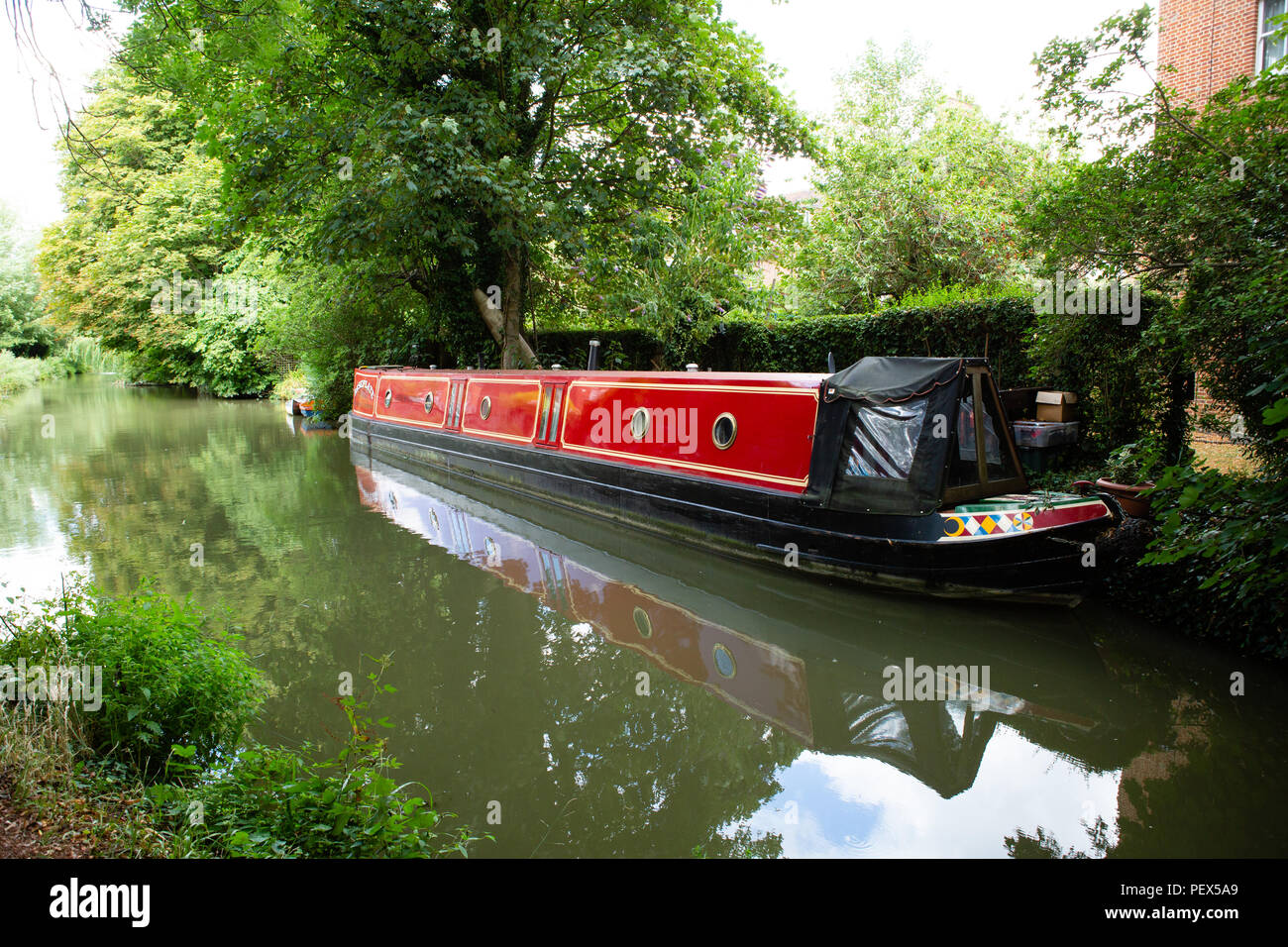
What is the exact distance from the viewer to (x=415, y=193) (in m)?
9.20

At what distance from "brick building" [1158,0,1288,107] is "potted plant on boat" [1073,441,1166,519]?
594 centimetres

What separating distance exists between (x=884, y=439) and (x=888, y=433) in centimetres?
5

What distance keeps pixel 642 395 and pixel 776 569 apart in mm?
2340

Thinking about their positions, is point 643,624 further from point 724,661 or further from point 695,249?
point 695,249

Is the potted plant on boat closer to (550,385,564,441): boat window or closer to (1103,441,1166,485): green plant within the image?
(1103,441,1166,485): green plant

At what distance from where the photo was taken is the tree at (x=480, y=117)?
9.55 m

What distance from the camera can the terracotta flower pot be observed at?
5129mm

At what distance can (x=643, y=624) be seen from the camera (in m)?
5.41

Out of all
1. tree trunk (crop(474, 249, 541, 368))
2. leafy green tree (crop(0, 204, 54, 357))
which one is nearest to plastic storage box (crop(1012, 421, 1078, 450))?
tree trunk (crop(474, 249, 541, 368))

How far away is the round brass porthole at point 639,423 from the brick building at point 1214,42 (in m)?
7.31

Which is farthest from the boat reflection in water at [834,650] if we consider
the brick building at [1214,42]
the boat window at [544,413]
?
the brick building at [1214,42]
